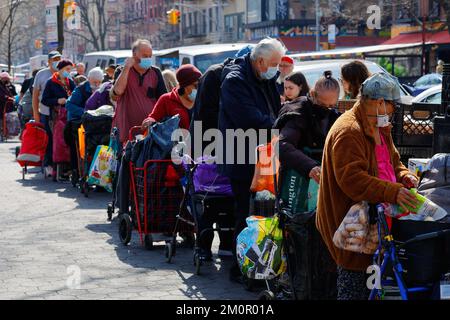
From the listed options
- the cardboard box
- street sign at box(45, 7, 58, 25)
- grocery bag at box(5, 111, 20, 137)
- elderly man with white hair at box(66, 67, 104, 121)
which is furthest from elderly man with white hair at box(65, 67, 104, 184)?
street sign at box(45, 7, 58, 25)

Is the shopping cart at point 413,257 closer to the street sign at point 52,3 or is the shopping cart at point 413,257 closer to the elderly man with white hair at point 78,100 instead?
the elderly man with white hair at point 78,100

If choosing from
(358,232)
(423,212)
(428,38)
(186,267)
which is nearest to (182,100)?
(186,267)

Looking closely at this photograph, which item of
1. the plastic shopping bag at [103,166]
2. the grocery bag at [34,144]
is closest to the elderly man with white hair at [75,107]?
the grocery bag at [34,144]

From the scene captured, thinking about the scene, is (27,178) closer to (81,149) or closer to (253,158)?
(81,149)

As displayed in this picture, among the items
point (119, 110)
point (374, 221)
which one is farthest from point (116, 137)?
point (374, 221)

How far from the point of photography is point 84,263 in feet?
28.7

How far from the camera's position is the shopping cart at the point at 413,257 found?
4.73 meters

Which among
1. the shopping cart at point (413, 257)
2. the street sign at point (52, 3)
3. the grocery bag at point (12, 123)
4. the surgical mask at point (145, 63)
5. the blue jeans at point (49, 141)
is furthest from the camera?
the street sign at point (52, 3)

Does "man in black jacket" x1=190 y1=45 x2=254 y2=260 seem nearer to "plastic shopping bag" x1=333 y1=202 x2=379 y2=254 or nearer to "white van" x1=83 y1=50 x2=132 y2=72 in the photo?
"plastic shopping bag" x1=333 y1=202 x2=379 y2=254

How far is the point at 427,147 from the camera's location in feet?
25.4

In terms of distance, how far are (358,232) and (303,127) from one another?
175 cm

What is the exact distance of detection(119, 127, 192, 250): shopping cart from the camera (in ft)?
29.9

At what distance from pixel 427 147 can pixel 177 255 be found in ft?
8.78

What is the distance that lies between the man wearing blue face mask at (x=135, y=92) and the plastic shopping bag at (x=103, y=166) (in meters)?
0.47
